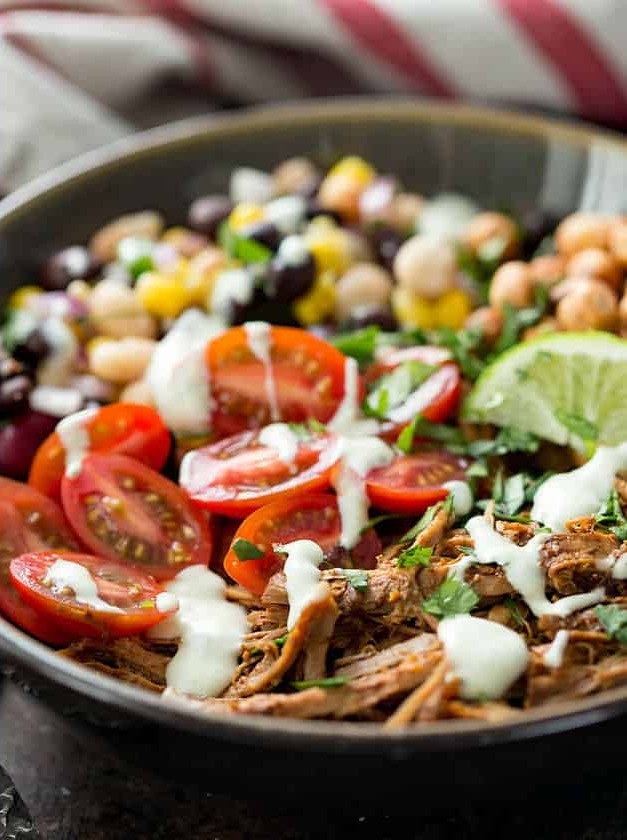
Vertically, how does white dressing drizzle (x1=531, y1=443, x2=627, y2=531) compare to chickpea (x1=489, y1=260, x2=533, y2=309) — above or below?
below

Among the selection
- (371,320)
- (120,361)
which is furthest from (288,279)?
(120,361)

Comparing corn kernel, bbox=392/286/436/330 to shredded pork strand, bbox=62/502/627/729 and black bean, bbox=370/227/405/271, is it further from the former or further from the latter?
shredded pork strand, bbox=62/502/627/729

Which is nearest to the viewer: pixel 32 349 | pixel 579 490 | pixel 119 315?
pixel 579 490

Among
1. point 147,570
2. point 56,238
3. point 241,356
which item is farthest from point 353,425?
point 56,238

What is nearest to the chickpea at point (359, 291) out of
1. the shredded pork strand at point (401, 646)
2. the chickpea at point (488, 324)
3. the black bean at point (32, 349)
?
the chickpea at point (488, 324)

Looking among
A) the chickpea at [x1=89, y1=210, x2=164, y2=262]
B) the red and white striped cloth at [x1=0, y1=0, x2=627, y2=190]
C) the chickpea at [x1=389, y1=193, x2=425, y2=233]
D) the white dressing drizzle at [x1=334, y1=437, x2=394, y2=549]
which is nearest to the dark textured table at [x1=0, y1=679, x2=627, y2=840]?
the white dressing drizzle at [x1=334, y1=437, x2=394, y2=549]

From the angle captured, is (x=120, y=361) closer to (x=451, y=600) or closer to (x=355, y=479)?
(x=355, y=479)

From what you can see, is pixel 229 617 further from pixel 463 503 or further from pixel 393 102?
pixel 393 102
